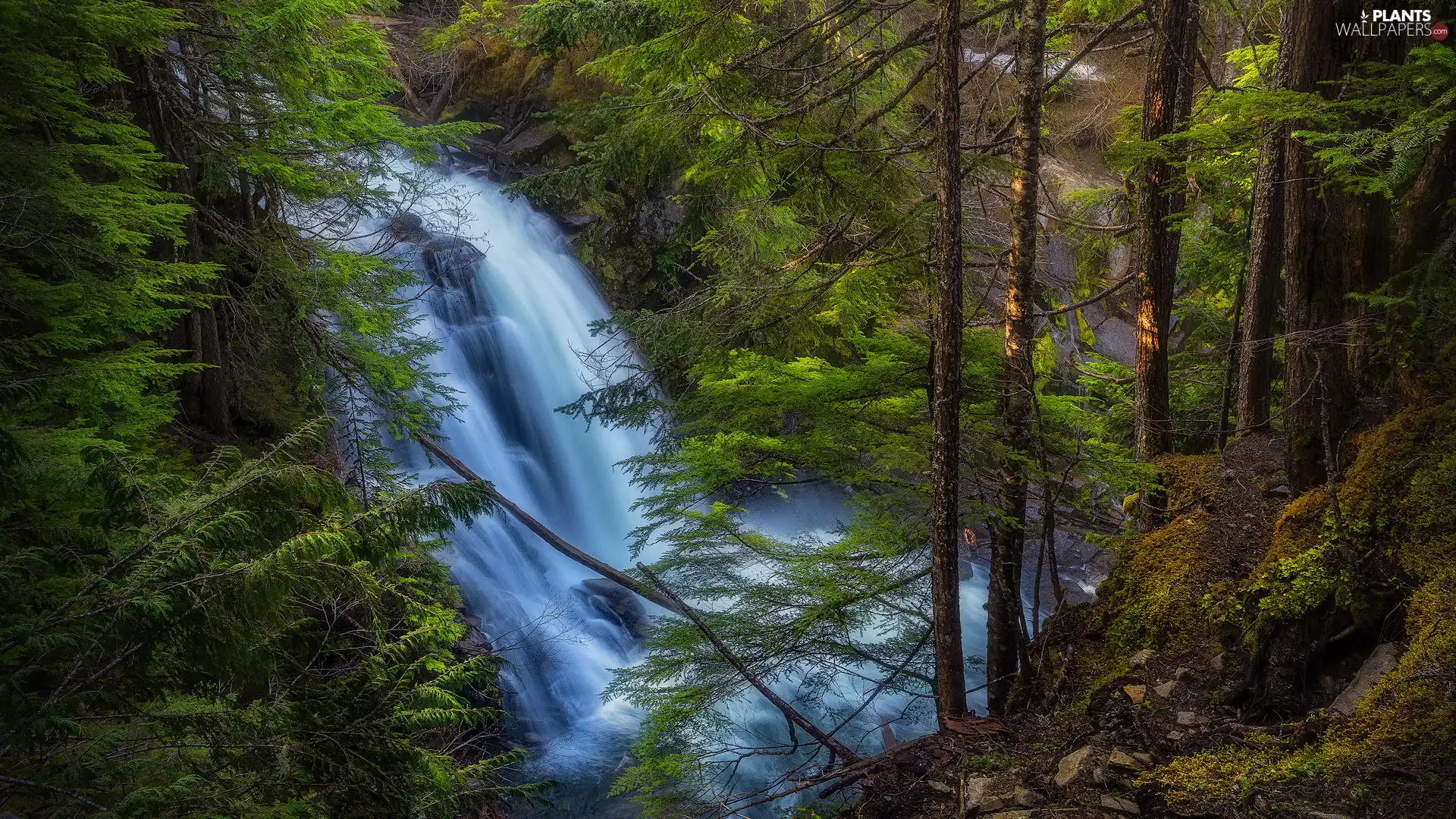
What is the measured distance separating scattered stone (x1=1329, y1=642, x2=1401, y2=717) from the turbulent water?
21.3ft

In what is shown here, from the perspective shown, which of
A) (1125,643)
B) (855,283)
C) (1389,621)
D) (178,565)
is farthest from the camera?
(855,283)

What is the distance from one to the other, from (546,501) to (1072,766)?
1178cm

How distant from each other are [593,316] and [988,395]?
11.9m

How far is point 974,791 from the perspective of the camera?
4.43 meters

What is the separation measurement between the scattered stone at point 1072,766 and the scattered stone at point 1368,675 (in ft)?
3.72

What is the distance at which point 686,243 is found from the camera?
591 inches

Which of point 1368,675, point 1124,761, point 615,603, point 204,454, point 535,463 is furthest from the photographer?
point 535,463

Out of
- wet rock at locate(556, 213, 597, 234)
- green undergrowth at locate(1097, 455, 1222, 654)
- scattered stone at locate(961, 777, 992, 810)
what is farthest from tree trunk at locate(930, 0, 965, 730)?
wet rock at locate(556, 213, 597, 234)

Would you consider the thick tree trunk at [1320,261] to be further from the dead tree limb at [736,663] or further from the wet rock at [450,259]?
the wet rock at [450,259]

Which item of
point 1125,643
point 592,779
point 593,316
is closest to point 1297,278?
point 1125,643

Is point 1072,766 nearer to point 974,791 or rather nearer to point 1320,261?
point 974,791

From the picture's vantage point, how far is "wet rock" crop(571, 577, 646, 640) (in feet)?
40.6

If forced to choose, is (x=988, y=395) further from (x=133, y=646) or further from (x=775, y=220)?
(x=133, y=646)

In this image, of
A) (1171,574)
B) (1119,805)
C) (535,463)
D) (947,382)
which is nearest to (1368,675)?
(1119,805)
